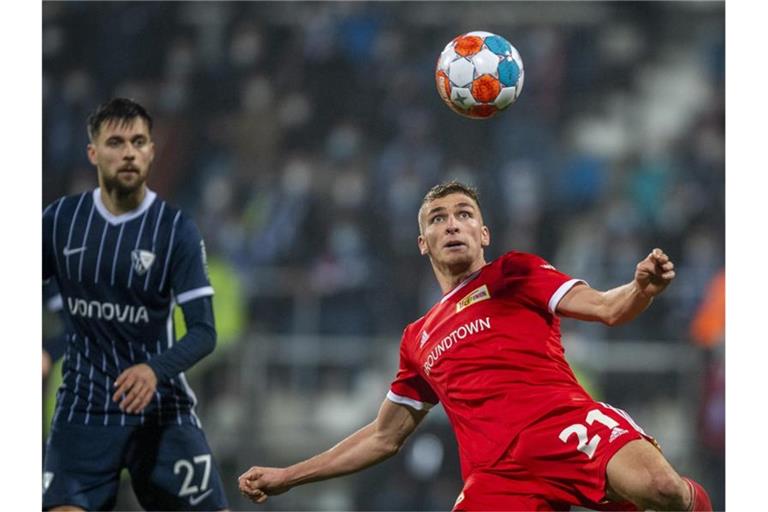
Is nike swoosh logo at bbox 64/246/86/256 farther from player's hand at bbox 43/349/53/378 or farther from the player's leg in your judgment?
the player's leg

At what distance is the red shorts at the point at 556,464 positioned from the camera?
4.48 meters

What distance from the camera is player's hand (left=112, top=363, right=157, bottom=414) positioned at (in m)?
5.03

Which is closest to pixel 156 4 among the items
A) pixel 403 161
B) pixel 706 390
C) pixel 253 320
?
pixel 403 161

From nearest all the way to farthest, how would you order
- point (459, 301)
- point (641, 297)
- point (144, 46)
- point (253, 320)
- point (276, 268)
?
point (641, 297)
point (459, 301)
point (253, 320)
point (276, 268)
point (144, 46)

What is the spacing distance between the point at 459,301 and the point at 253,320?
608 centimetres

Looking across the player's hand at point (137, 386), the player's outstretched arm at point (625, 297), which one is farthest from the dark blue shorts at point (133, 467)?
the player's outstretched arm at point (625, 297)

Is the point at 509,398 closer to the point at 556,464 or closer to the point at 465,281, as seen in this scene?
the point at 556,464

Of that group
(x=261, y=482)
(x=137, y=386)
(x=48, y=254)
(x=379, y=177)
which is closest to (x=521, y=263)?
(x=261, y=482)

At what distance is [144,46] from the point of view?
14.1 meters

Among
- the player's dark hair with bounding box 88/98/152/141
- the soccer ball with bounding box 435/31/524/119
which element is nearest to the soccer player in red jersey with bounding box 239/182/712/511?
the soccer ball with bounding box 435/31/524/119

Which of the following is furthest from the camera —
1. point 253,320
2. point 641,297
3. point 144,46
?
point 144,46

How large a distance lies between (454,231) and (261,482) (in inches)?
53.2

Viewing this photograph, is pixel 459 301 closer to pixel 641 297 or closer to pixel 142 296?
pixel 641 297

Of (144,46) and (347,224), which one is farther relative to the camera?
(144,46)
